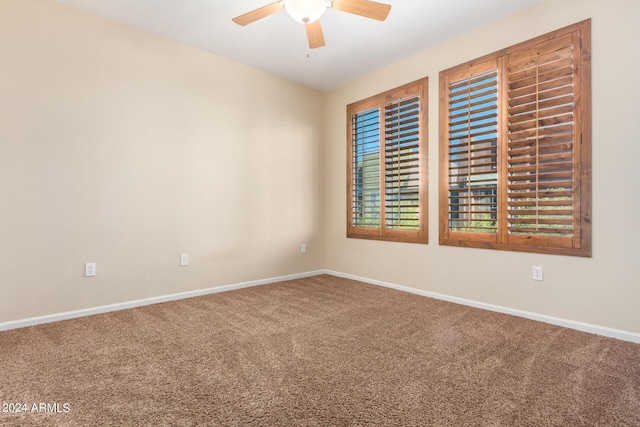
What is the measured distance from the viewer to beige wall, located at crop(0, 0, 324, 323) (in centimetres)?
262

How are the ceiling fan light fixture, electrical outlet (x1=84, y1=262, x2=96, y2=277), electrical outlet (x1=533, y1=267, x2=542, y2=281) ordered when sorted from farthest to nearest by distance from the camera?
electrical outlet (x1=84, y1=262, x2=96, y2=277)
electrical outlet (x1=533, y1=267, x2=542, y2=281)
the ceiling fan light fixture

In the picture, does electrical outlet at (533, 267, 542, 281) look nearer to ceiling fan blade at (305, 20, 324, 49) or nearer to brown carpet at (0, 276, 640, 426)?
brown carpet at (0, 276, 640, 426)

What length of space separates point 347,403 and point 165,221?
264 centimetres

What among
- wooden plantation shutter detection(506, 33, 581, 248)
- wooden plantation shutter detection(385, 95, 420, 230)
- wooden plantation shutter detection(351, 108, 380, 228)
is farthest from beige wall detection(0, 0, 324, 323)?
wooden plantation shutter detection(506, 33, 581, 248)

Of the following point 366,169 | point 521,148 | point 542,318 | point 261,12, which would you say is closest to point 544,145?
point 521,148

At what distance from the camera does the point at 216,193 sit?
12.3 feet

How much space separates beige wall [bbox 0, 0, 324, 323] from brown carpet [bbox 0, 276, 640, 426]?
1.67 ft

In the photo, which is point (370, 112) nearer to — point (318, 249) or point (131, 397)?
point (318, 249)

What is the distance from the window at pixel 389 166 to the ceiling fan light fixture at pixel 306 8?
73.5 inches

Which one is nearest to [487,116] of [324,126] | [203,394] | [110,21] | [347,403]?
[324,126]

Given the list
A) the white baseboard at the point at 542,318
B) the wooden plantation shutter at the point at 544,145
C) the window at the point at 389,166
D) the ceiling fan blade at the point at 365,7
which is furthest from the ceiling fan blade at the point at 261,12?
the white baseboard at the point at 542,318

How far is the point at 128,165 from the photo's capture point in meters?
3.13

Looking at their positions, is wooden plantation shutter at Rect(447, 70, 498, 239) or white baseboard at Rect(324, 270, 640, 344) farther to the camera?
wooden plantation shutter at Rect(447, 70, 498, 239)

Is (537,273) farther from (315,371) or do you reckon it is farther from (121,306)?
(121,306)
